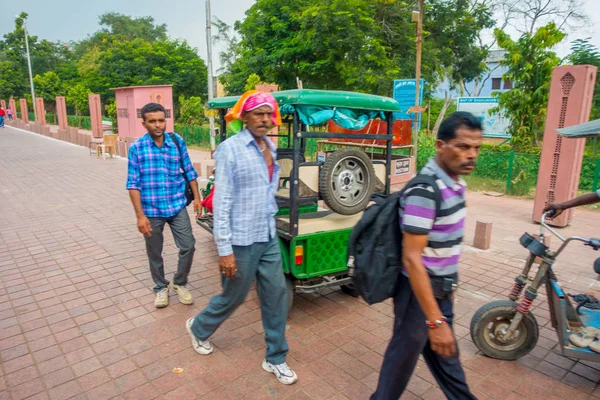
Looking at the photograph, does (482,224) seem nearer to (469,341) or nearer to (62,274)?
(469,341)

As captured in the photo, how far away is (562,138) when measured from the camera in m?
6.94

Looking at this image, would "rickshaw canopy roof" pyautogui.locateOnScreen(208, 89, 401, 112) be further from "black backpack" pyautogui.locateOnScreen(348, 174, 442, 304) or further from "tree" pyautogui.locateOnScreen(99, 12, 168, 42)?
"tree" pyautogui.locateOnScreen(99, 12, 168, 42)

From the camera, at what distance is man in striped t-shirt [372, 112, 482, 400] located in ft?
6.31

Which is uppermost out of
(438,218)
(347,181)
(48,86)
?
(48,86)

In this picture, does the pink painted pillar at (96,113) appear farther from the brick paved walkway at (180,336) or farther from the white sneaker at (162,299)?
the white sneaker at (162,299)

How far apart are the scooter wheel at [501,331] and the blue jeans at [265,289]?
4.82ft

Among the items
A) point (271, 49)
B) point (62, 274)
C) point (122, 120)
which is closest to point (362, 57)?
point (271, 49)

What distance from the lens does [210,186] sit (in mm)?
5863

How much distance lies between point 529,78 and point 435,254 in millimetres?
10677

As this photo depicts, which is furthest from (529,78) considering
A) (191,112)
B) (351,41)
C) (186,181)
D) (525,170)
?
(191,112)

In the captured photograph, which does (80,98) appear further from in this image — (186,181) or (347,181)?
(347,181)

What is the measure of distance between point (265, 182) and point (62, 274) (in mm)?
3329

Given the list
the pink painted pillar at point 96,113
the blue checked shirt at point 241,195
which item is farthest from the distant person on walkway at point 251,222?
the pink painted pillar at point 96,113

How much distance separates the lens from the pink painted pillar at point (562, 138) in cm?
671
